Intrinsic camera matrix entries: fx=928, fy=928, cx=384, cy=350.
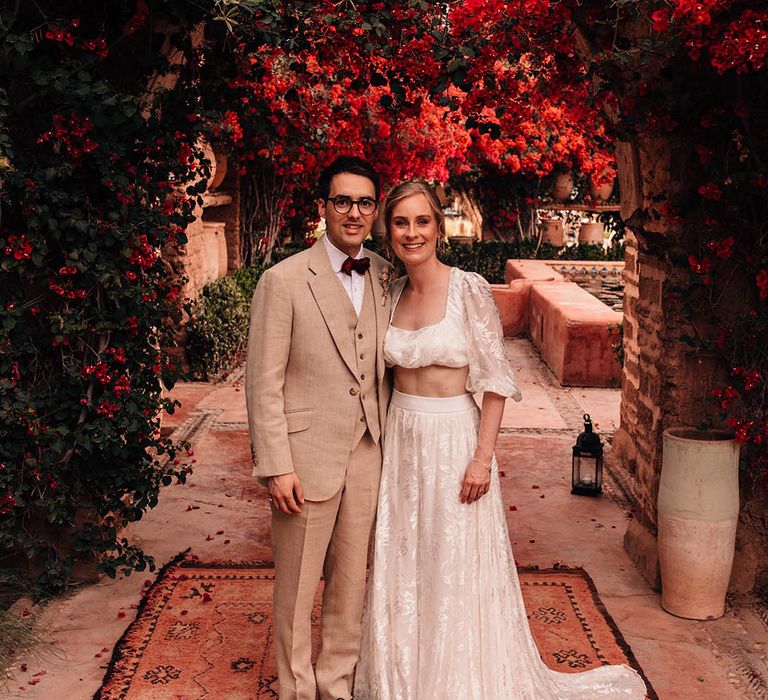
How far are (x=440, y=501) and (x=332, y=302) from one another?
0.78m

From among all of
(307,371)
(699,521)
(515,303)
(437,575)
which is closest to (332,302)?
(307,371)

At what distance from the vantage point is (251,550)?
17.3 ft

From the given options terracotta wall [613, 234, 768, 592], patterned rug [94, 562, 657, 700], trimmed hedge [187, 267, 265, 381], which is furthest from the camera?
trimmed hedge [187, 267, 265, 381]

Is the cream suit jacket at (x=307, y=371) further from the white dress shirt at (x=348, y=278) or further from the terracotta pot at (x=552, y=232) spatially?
the terracotta pot at (x=552, y=232)

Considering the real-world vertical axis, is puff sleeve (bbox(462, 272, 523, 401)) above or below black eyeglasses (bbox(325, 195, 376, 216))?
below

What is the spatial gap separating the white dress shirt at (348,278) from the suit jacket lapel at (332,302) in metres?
0.04

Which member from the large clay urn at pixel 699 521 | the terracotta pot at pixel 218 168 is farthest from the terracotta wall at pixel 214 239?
the large clay urn at pixel 699 521

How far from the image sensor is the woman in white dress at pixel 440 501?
3201mm

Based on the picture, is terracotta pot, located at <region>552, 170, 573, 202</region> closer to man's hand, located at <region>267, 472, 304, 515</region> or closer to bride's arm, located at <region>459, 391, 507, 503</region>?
bride's arm, located at <region>459, 391, 507, 503</region>

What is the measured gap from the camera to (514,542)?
5414mm

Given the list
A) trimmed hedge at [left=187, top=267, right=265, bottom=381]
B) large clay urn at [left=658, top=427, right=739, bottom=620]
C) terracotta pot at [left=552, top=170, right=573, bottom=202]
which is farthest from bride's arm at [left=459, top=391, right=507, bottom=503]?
terracotta pot at [left=552, top=170, right=573, bottom=202]

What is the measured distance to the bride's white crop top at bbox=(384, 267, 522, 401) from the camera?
318cm

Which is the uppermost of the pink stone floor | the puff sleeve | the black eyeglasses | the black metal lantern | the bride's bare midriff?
the black eyeglasses

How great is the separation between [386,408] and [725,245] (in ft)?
6.30
